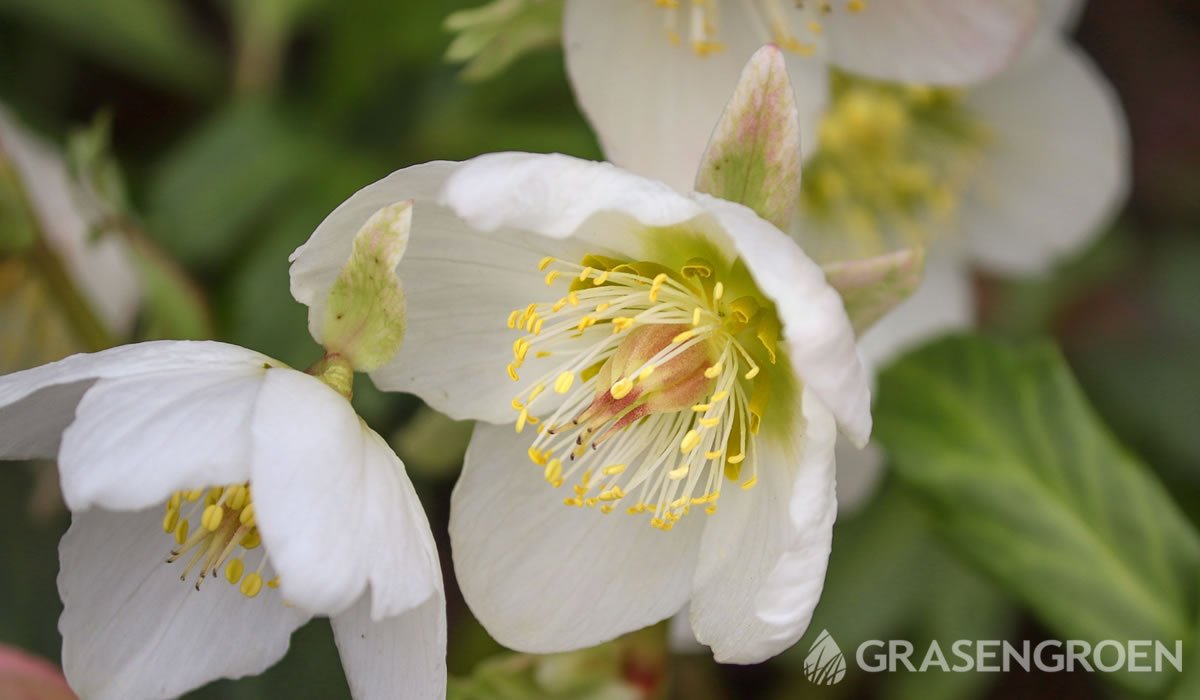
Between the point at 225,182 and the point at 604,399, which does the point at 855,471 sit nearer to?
the point at 604,399

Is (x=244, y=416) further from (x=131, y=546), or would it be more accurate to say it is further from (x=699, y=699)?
(x=699, y=699)

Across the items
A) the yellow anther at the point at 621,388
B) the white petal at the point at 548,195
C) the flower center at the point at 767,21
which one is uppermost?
the white petal at the point at 548,195

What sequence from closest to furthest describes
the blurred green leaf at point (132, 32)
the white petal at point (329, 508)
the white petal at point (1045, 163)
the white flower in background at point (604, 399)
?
the white petal at point (329, 508) < the white flower in background at point (604, 399) < the white petal at point (1045, 163) < the blurred green leaf at point (132, 32)

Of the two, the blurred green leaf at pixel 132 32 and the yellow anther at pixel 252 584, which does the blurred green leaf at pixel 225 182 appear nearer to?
the blurred green leaf at pixel 132 32

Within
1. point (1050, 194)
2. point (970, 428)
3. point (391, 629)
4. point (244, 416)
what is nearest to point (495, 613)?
point (391, 629)

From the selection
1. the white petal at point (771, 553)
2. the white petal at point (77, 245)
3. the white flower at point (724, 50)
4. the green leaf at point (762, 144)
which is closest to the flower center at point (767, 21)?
the white flower at point (724, 50)

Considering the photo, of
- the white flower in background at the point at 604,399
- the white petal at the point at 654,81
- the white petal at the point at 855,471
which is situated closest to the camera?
the white flower in background at the point at 604,399

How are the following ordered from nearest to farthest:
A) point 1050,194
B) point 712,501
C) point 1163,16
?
point 712,501 < point 1050,194 < point 1163,16
